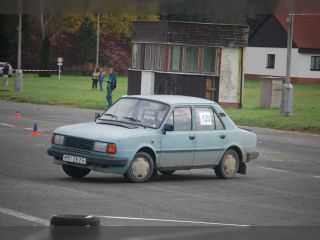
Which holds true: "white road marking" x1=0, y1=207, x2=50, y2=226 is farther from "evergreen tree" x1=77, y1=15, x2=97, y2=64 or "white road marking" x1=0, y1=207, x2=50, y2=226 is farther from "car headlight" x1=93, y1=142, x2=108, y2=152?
"evergreen tree" x1=77, y1=15, x2=97, y2=64

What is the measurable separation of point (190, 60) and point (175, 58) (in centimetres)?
129

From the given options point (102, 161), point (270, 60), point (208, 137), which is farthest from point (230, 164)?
point (270, 60)

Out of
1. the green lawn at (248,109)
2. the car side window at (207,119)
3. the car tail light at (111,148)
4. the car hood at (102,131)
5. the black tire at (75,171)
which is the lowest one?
the black tire at (75,171)

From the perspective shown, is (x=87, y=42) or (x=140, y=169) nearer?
(x=140, y=169)

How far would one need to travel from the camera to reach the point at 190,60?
4906cm

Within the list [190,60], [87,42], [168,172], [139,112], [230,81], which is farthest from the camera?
[87,42]

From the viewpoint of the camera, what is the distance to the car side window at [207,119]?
18.1 meters

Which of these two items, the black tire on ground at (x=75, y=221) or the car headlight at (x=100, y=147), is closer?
the black tire on ground at (x=75, y=221)

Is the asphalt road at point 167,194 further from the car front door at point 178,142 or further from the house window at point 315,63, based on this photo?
the house window at point 315,63

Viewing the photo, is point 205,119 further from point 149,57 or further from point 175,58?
point 149,57

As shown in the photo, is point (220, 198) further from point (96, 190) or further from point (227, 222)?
point (227, 222)

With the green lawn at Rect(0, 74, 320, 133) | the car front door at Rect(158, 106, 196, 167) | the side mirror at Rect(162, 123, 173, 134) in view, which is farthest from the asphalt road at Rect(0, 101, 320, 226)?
the green lawn at Rect(0, 74, 320, 133)

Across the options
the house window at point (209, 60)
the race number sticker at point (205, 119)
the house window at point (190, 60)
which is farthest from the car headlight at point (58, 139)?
the house window at point (190, 60)

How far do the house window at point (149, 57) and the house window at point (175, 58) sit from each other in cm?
171
